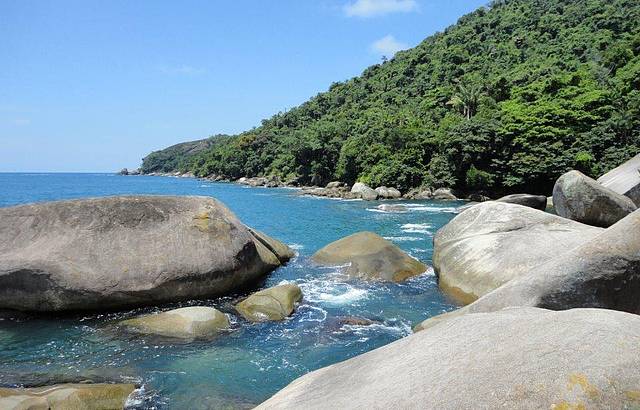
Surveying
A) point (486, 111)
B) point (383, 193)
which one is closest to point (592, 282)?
point (383, 193)

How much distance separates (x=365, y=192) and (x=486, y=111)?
22.0 m

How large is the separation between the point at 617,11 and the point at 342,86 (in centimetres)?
6960

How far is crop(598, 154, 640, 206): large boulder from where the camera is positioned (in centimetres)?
2003

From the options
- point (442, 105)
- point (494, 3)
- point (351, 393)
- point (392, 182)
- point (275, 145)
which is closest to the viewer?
point (351, 393)

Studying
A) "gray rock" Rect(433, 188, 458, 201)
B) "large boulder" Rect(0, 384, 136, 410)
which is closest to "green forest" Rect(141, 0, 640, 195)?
"gray rock" Rect(433, 188, 458, 201)

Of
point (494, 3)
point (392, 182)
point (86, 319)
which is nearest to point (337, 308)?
point (86, 319)

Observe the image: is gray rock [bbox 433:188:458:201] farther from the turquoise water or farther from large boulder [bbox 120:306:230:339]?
large boulder [bbox 120:306:230:339]

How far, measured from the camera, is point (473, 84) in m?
84.5

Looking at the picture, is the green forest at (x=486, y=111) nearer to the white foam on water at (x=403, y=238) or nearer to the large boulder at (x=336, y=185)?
the large boulder at (x=336, y=185)

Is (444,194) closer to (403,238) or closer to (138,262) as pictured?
(403,238)

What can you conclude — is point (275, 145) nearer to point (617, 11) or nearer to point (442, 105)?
point (442, 105)

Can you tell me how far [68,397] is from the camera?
820cm

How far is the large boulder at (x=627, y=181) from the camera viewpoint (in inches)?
789

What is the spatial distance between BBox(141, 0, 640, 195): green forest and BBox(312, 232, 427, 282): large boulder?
44518 mm
